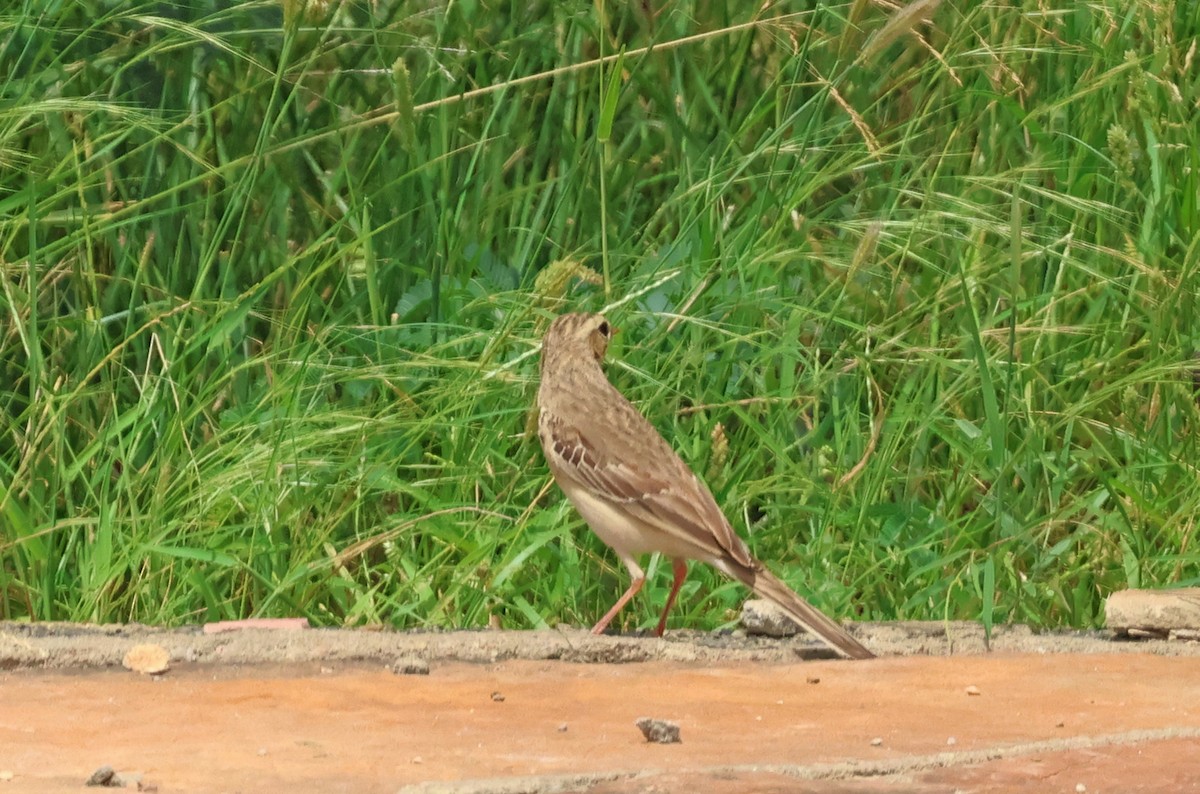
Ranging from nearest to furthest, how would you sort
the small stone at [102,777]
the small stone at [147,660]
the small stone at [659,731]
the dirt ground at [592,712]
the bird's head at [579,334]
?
1. the small stone at [102,777]
2. the dirt ground at [592,712]
3. the small stone at [659,731]
4. the small stone at [147,660]
5. the bird's head at [579,334]

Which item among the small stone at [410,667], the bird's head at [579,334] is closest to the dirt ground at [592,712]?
the small stone at [410,667]

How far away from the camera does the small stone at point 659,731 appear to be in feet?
10.1

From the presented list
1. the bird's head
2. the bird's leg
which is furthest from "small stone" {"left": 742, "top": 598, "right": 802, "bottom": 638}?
the bird's head

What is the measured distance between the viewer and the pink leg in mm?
4289

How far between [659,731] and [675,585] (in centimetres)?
148

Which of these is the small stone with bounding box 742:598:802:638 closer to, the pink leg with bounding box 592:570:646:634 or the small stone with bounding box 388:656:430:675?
the pink leg with bounding box 592:570:646:634

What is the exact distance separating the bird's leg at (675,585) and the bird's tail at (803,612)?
8.2 inches

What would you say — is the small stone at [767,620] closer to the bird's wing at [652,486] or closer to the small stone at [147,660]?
the bird's wing at [652,486]

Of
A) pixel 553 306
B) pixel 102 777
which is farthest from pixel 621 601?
pixel 102 777

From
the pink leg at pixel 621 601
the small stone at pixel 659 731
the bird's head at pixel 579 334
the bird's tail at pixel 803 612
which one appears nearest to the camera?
the small stone at pixel 659 731

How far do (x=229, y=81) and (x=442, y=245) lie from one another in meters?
0.91

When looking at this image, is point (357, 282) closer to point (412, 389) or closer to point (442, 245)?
point (442, 245)

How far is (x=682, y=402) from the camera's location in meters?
5.36

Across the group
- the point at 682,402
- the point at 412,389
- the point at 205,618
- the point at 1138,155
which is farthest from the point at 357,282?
the point at 1138,155
